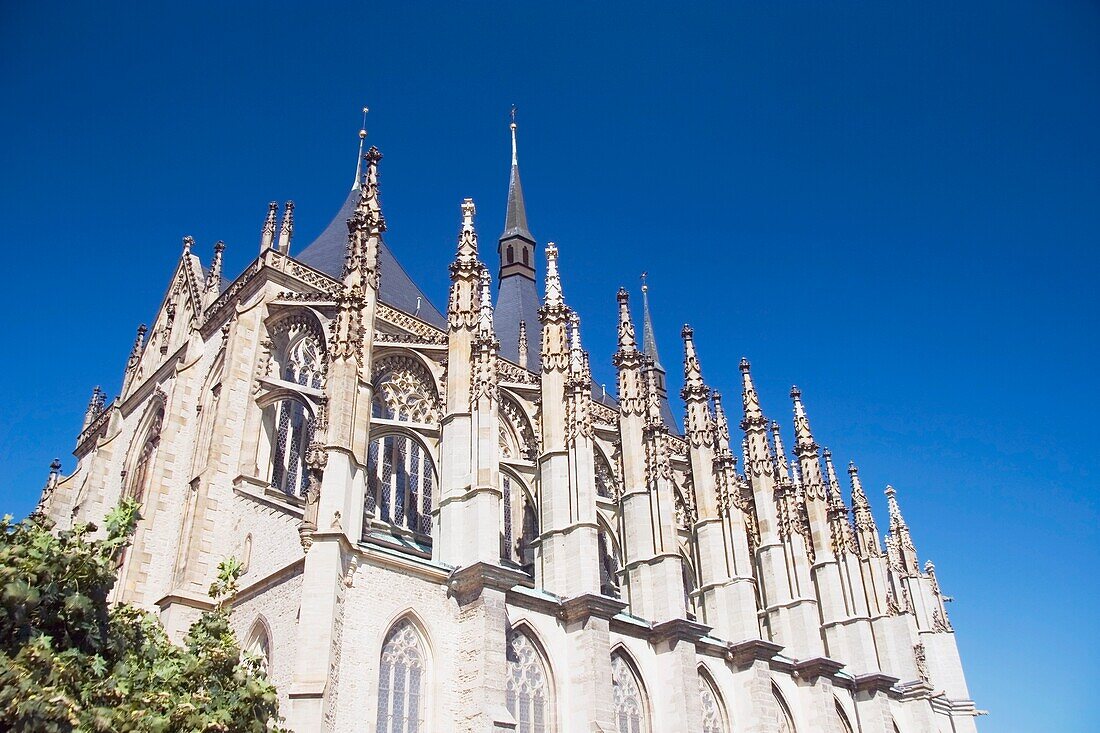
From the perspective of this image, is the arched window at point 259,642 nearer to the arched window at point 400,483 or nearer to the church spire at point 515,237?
the arched window at point 400,483

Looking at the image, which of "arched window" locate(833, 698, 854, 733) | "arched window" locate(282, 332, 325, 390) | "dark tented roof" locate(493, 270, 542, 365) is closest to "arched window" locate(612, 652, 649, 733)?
"arched window" locate(833, 698, 854, 733)

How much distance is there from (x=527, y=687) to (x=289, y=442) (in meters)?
8.83

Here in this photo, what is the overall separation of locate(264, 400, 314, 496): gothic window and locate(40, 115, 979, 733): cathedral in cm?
8

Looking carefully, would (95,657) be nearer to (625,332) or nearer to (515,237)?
(625,332)

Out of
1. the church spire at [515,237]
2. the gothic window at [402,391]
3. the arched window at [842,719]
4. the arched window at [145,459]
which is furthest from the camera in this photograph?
the church spire at [515,237]

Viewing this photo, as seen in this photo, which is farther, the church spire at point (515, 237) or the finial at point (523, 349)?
the church spire at point (515, 237)

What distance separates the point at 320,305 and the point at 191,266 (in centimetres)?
752

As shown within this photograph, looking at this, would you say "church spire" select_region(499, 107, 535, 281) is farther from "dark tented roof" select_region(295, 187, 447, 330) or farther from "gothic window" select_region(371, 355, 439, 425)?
"gothic window" select_region(371, 355, 439, 425)

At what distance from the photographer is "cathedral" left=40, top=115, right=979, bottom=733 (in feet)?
58.1

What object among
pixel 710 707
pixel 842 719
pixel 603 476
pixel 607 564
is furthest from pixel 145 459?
pixel 842 719

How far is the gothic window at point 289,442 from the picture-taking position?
75.7ft

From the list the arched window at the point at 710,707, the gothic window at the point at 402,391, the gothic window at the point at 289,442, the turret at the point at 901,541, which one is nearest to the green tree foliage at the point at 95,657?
the gothic window at the point at 289,442

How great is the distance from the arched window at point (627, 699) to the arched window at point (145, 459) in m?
14.1

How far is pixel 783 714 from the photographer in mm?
26469
